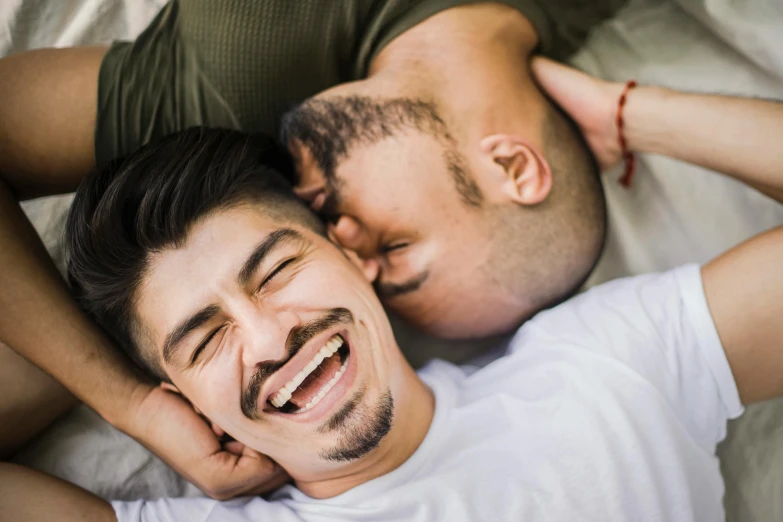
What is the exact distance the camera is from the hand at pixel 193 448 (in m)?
0.90

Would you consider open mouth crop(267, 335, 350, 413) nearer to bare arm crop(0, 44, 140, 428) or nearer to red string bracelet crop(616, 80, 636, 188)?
bare arm crop(0, 44, 140, 428)

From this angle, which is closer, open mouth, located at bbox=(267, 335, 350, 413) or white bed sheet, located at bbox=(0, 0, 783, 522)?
open mouth, located at bbox=(267, 335, 350, 413)

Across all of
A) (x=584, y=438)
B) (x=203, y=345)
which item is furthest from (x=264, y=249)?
(x=584, y=438)

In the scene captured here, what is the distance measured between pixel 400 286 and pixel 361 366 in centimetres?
17

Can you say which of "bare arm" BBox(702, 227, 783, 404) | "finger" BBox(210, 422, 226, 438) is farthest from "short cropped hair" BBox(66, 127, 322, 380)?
"bare arm" BBox(702, 227, 783, 404)

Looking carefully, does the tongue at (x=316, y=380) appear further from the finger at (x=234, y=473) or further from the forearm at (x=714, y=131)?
the forearm at (x=714, y=131)

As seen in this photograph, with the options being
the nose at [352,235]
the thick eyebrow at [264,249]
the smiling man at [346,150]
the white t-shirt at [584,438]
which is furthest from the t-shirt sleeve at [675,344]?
the thick eyebrow at [264,249]

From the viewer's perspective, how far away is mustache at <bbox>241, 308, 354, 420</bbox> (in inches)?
31.4

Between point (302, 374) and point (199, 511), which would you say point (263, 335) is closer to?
point (302, 374)

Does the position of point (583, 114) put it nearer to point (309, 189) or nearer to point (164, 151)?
point (309, 189)

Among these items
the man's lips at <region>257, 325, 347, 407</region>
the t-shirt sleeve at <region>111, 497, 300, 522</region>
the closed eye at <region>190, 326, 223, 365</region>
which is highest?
the closed eye at <region>190, 326, 223, 365</region>

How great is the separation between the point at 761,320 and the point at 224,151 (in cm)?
75

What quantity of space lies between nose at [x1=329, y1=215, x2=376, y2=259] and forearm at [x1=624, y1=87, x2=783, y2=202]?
0.43m

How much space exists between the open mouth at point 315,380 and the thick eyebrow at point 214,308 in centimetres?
13
